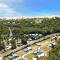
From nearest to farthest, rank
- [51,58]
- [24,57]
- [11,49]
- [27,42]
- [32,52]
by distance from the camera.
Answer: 1. [51,58]
2. [24,57]
3. [32,52]
4. [11,49]
5. [27,42]

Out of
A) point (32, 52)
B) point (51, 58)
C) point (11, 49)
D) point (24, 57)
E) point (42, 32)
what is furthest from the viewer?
point (42, 32)

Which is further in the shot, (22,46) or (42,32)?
(42,32)

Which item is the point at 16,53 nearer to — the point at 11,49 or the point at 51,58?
the point at 11,49

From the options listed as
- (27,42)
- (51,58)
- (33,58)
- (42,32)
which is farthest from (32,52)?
(42,32)

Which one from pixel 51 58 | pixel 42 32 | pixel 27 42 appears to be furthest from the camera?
pixel 42 32

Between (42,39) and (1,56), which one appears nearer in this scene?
(1,56)

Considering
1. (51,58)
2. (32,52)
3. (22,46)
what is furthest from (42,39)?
(51,58)

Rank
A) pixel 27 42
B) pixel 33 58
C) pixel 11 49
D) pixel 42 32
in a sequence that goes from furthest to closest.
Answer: pixel 42 32 → pixel 27 42 → pixel 11 49 → pixel 33 58

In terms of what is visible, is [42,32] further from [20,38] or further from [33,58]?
[33,58]
